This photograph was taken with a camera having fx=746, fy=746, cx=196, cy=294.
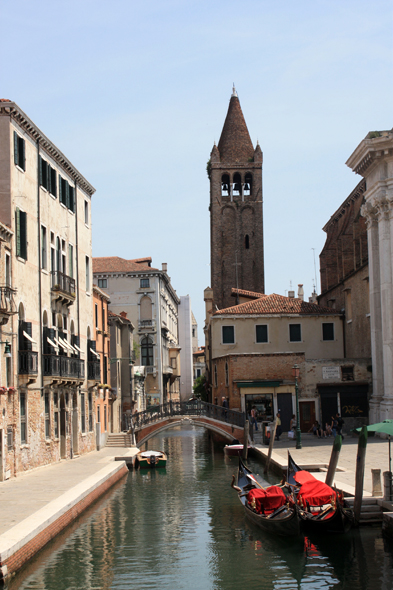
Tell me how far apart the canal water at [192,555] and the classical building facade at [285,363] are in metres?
16.9

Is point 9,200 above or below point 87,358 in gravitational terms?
above

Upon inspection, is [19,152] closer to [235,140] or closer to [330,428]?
[330,428]

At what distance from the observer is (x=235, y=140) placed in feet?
238

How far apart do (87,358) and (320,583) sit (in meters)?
22.3

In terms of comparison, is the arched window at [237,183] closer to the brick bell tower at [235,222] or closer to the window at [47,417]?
the brick bell tower at [235,222]

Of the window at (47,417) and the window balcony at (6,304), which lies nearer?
the window balcony at (6,304)

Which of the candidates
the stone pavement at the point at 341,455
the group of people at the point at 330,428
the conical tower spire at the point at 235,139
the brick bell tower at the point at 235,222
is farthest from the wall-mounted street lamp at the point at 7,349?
the conical tower spire at the point at 235,139

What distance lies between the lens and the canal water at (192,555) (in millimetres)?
13352

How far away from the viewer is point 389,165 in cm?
3325

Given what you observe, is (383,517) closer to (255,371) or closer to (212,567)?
(212,567)

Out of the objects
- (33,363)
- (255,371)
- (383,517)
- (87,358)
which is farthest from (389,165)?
(383,517)

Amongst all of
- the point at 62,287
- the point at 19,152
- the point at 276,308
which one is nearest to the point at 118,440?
the point at 62,287

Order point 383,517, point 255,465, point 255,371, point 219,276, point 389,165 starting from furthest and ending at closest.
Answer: point 219,276 → point 255,371 → point 389,165 → point 255,465 → point 383,517

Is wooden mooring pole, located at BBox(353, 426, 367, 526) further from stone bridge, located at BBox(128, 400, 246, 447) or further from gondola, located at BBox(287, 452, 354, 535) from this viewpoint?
stone bridge, located at BBox(128, 400, 246, 447)
